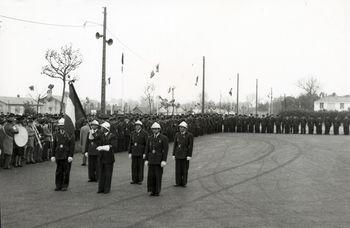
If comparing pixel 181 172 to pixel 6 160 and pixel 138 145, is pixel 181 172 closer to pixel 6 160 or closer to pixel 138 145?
pixel 138 145

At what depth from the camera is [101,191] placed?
37.0 ft

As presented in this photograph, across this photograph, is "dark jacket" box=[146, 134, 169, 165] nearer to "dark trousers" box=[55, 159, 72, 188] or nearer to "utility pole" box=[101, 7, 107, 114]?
"dark trousers" box=[55, 159, 72, 188]

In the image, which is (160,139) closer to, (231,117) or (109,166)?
(109,166)

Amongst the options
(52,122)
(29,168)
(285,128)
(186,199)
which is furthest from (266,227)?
(285,128)

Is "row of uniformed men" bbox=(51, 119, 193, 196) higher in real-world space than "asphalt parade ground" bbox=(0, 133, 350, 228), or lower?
higher

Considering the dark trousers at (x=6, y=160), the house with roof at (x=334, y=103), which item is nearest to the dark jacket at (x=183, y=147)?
the dark trousers at (x=6, y=160)

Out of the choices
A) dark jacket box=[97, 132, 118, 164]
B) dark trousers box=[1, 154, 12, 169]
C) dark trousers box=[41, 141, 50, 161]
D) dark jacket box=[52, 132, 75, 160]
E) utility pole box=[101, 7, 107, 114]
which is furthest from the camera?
utility pole box=[101, 7, 107, 114]

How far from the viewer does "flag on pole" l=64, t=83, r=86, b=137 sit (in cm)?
1143

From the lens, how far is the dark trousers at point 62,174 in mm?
11562

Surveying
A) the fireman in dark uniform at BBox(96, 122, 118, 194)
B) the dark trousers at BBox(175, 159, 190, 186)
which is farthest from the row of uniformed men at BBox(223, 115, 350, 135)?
the fireman in dark uniform at BBox(96, 122, 118, 194)

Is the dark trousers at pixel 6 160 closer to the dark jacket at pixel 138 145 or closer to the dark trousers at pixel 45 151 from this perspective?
the dark trousers at pixel 45 151

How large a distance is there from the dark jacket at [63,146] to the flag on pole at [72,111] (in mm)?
223

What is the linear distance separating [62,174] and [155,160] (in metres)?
2.47

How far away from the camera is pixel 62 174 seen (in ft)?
38.4
